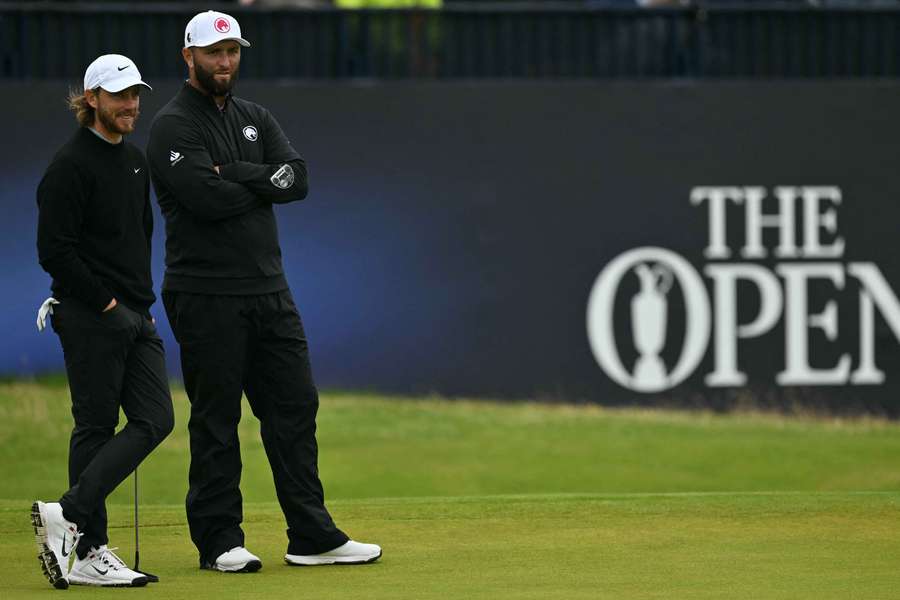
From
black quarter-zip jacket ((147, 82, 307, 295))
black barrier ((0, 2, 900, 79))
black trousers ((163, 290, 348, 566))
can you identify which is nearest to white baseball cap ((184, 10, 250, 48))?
black quarter-zip jacket ((147, 82, 307, 295))

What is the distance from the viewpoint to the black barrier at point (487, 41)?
1217 cm

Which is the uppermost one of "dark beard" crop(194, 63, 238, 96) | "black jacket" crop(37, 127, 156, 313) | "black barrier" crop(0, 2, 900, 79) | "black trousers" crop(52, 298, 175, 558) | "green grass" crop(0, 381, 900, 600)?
"black barrier" crop(0, 2, 900, 79)

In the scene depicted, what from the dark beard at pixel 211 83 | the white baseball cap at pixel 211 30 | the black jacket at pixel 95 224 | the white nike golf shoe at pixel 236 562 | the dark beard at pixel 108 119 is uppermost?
the white baseball cap at pixel 211 30

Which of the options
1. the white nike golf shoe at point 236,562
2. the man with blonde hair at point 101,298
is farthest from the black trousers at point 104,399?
the white nike golf shoe at point 236,562

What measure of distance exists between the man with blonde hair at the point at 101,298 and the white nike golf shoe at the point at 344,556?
0.63 metres

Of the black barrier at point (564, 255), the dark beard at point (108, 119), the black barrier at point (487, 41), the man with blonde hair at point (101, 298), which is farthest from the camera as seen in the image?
the black barrier at point (487, 41)

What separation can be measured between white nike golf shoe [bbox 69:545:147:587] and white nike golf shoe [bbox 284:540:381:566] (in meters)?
0.60

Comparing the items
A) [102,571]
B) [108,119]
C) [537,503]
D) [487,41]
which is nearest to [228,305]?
[108,119]

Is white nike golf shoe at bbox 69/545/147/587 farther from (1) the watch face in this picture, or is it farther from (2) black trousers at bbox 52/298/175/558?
(1) the watch face

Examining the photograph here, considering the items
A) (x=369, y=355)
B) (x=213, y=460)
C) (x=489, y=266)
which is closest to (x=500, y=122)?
(x=489, y=266)

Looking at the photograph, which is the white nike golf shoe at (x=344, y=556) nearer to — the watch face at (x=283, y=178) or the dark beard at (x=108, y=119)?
the watch face at (x=283, y=178)

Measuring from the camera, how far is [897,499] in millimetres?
7613

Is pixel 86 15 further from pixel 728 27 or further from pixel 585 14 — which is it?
pixel 728 27

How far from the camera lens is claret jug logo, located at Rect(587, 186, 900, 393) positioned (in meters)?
11.9
